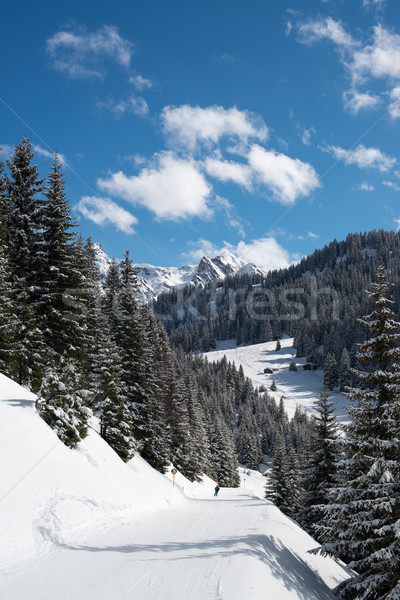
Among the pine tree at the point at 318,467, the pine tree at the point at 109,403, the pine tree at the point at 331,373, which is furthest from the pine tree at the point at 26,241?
the pine tree at the point at 331,373

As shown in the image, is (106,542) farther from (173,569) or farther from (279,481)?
(279,481)

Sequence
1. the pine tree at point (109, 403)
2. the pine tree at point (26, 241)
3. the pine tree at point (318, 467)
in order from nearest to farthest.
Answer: the pine tree at point (26, 241)
the pine tree at point (109, 403)
the pine tree at point (318, 467)

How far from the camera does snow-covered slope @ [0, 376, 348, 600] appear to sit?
7270 mm

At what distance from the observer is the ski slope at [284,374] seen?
121000 mm

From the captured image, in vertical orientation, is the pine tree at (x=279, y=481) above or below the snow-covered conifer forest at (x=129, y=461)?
below

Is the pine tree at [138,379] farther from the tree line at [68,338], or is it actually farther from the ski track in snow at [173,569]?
the ski track in snow at [173,569]

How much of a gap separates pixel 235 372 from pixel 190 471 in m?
101

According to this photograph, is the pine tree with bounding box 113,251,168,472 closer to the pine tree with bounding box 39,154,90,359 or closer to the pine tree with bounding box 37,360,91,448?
the pine tree with bounding box 39,154,90,359

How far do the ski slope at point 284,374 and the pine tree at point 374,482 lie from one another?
9878 cm

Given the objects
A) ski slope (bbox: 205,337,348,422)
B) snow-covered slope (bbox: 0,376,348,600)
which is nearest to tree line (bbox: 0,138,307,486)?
snow-covered slope (bbox: 0,376,348,600)

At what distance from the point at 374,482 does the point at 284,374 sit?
466 ft

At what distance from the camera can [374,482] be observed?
1059 centimetres

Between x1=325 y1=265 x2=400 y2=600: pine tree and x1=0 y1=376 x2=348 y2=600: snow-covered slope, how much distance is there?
1532mm

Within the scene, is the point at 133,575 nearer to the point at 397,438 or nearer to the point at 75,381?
the point at 397,438
